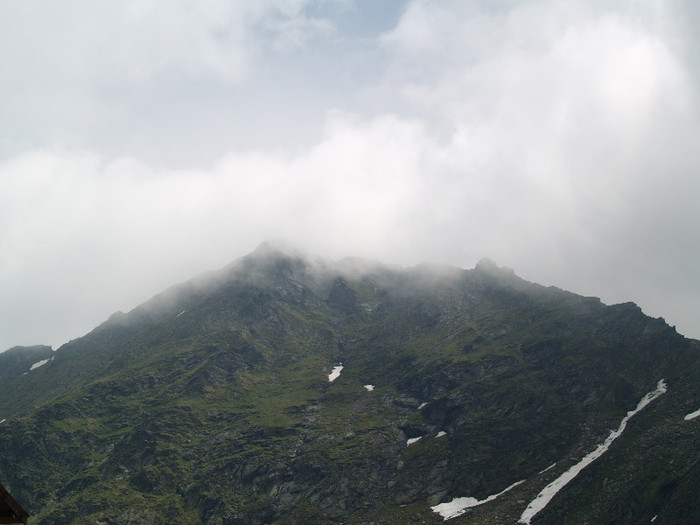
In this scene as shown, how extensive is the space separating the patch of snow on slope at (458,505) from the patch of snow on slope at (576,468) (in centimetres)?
1777

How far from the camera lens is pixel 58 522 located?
7244 inches

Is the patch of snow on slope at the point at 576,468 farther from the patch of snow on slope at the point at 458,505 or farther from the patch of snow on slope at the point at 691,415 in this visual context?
the patch of snow on slope at the point at 691,415

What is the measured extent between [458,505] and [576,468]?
42.8 metres

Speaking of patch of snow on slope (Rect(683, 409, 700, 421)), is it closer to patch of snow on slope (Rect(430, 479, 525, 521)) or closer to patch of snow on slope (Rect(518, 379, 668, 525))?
patch of snow on slope (Rect(518, 379, 668, 525))

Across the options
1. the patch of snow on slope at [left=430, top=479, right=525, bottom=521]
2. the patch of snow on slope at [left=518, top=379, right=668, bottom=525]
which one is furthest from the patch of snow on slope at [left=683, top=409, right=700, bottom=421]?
the patch of snow on slope at [left=430, top=479, right=525, bottom=521]

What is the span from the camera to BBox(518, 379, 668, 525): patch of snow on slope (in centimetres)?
14988

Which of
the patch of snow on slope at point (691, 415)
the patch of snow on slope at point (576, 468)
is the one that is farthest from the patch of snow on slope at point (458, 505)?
the patch of snow on slope at point (691, 415)

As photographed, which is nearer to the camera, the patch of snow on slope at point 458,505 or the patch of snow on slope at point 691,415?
the patch of snow on slope at point 691,415

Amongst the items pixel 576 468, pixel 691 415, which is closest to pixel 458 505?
pixel 576 468

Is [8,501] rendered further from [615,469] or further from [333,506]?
[333,506]

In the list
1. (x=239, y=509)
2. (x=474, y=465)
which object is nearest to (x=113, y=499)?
(x=239, y=509)

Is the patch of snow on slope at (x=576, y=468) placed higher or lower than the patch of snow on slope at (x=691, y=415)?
lower

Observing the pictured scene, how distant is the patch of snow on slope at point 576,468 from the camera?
492ft

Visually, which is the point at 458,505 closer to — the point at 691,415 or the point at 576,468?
the point at 576,468
